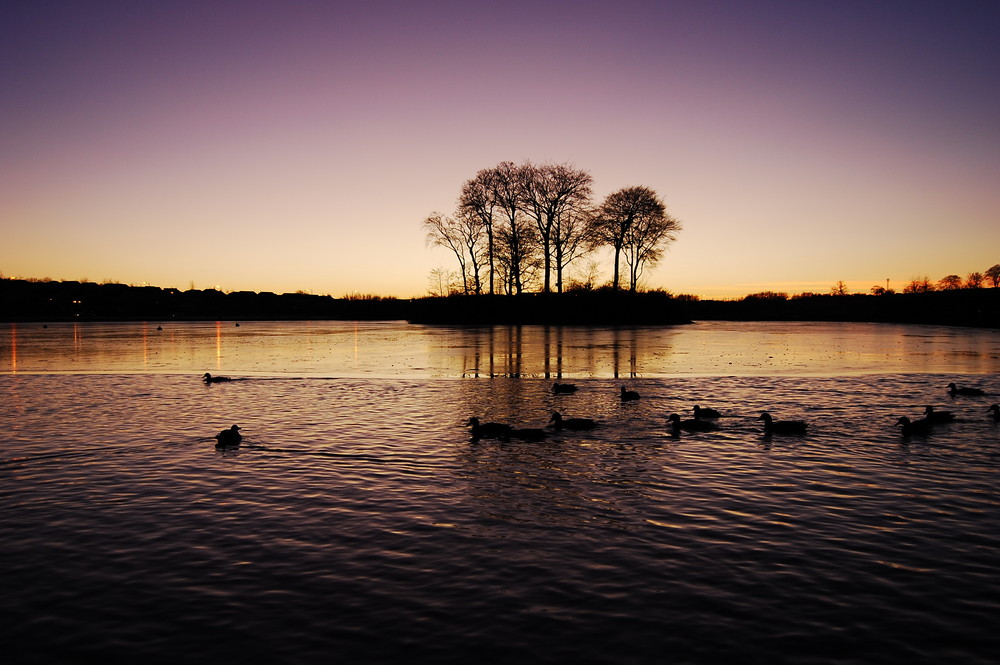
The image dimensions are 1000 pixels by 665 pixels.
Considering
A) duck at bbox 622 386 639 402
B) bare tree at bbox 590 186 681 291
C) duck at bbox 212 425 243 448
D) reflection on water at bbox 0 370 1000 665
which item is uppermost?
bare tree at bbox 590 186 681 291

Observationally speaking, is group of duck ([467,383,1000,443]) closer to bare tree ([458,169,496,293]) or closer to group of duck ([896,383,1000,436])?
group of duck ([896,383,1000,436])

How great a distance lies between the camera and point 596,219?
7775cm

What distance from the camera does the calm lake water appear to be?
6.09 meters

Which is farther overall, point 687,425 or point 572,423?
point 572,423

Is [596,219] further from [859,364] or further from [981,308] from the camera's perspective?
[981,308]

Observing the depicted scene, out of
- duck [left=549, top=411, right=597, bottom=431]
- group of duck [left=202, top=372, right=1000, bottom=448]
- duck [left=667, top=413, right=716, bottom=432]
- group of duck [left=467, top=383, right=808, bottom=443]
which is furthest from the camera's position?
duck [left=549, top=411, right=597, bottom=431]

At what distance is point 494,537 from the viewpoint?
8672 mm

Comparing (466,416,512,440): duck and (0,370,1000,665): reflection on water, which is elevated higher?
(466,416,512,440): duck

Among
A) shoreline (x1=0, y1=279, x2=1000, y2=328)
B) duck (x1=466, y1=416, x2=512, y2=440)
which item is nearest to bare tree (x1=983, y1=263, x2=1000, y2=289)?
Answer: shoreline (x1=0, y1=279, x2=1000, y2=328)

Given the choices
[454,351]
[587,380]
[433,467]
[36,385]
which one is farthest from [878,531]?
[454,351]

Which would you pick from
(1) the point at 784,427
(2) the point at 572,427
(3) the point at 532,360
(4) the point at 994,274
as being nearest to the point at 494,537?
(2) the point at 572,427

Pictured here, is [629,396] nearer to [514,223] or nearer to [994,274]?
[514,223]

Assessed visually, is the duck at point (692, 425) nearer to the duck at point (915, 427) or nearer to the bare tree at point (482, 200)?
the duck at point (915, 427)

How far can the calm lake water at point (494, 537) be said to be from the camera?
609 cm
